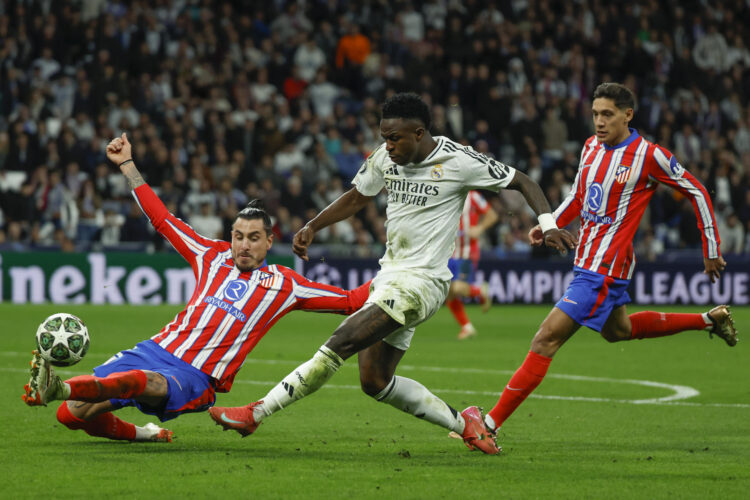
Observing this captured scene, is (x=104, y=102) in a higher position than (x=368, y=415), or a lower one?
higher

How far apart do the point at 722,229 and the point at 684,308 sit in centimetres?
253

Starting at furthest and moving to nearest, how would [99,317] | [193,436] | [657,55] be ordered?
1. [657,55]
2. [99,317]
3. [193,436]

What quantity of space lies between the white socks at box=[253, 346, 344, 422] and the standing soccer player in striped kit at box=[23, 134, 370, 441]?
1.60 ft

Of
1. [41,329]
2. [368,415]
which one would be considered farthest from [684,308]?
[41,329]

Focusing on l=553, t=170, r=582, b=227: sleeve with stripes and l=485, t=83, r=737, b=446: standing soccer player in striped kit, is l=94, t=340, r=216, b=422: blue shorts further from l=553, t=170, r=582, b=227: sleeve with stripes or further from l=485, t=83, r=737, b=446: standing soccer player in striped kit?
l=553, t=170, r=582, b=227: sleeve with stripes

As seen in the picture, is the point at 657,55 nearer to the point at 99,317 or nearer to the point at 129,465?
the point at 99,317

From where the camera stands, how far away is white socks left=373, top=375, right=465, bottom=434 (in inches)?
266

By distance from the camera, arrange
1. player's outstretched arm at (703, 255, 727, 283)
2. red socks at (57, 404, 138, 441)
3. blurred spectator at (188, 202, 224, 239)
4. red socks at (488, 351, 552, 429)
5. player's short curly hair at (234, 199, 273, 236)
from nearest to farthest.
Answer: red socks at (57, 404, 138, 441) → player's short curly hair at (234, 199, 273, 236) → red socks at (488, 351, 552, 429) → player's outstretched arm at (703, 255, 727, 283) → blurred spectator at (188, 202, 224, 239)

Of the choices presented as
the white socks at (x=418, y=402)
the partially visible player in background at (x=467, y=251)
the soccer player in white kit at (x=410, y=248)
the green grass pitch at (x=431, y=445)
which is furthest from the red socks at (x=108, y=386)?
the partially visible player in background at (x=467, y=251)

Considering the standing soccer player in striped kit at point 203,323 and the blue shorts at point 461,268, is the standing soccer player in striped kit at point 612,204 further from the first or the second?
the blue shorts at point 461,268

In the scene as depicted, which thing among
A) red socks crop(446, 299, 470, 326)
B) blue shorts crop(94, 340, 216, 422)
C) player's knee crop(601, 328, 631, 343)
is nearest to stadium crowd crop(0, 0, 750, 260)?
red socks crop(446, 299, 470, 326)

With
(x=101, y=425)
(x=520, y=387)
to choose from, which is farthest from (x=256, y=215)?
(x=520, y=387)

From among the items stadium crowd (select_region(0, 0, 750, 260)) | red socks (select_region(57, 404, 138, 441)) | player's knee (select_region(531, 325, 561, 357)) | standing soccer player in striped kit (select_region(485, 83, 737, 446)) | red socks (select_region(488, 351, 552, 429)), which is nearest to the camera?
red socks (select_region(57, 404, 138, 441))

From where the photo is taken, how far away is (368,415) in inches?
337
